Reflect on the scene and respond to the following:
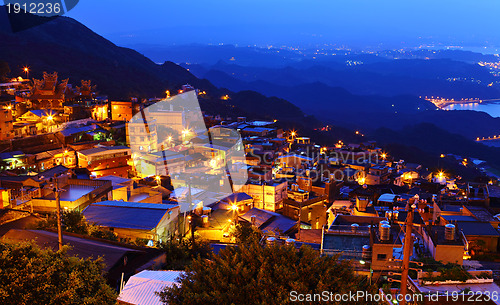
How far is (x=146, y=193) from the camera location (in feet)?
42.6

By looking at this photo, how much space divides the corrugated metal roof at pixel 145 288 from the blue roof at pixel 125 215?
339 centimetres

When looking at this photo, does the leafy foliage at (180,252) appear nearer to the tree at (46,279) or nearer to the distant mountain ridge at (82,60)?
the tree at (46,279)

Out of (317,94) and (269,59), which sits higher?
(269,59)

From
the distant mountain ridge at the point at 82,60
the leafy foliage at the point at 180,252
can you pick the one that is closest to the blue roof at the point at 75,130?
the leafy foliage at the point at 180,252

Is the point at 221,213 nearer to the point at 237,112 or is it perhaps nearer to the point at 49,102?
the point at 49,102

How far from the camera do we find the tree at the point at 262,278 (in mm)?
4188

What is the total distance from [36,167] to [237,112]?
26645mm

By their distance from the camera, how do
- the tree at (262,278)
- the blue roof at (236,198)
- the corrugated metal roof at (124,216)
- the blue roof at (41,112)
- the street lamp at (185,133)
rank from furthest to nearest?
the street lamp at (185,133)
the blue roof at (41,112)
the blue roof at (236,198)
the corrugated metal roof at (124,216)
the tree at (262,278)

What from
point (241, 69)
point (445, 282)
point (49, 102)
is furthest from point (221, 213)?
point (241, 69)

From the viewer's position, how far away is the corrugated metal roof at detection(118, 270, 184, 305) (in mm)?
5363

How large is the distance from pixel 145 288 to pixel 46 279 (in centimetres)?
147

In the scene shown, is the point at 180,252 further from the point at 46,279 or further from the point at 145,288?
the point at 46,279

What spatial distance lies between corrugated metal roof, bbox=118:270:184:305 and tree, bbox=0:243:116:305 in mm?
500

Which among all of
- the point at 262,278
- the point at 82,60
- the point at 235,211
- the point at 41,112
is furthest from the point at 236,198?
the point at 82,60
